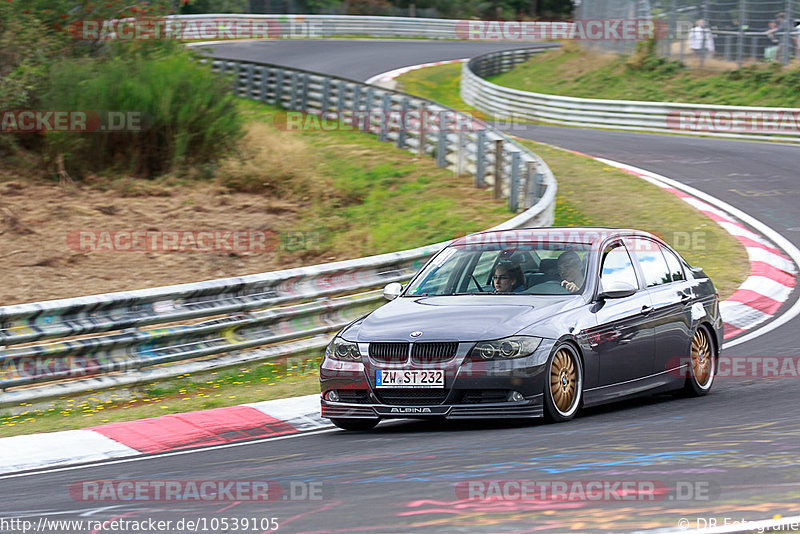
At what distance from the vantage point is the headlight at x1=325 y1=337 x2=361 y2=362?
7676 mm

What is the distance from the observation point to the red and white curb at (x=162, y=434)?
762 cm

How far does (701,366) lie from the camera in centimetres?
909

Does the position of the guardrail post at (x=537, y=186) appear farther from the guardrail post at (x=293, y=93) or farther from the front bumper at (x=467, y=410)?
the guardrail post at (x=293, y=93)

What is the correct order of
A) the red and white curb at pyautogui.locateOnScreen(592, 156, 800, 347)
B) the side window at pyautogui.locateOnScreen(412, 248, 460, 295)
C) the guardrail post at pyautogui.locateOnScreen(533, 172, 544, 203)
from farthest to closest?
1. the guardrail post at pyautogui.locateOnScreen(533, 172, 544, 203)
2. the red and white curb at pyautogui.locateOnScreen(592, 156, 800, 347)
3. the side window at pyautogui.locateOnScreen(412, 248, 460, 295)

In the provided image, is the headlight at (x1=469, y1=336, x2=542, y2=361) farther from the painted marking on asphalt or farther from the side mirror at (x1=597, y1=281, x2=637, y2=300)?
the painted marking on asphalt

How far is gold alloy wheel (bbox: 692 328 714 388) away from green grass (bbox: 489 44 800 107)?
22.6m

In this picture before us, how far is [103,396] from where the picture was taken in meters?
9.66

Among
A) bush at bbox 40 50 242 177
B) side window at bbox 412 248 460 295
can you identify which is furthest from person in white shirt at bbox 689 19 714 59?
side window at bbox 412 248 460 295

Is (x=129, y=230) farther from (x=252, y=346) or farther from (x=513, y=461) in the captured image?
(x=513, y=461)

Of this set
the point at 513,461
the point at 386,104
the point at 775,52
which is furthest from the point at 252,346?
the point at 775,52

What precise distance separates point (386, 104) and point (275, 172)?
4.08 m

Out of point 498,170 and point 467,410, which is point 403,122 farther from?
point 467,410

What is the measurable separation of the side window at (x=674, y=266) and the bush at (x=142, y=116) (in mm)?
13178

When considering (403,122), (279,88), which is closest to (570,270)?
(403,122)
